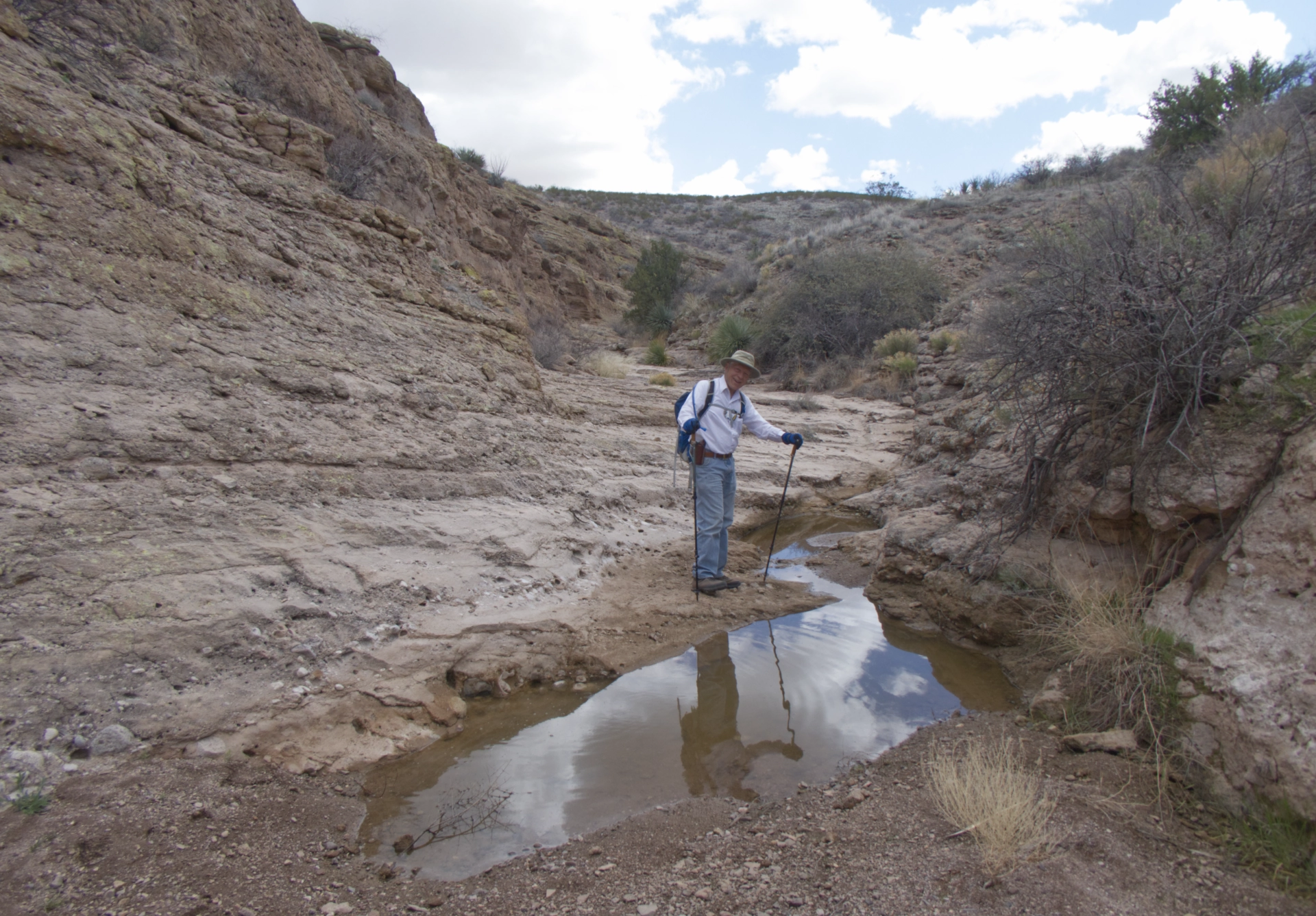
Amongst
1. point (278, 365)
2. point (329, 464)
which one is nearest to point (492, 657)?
point (329, 464)

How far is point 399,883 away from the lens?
2.53 meters

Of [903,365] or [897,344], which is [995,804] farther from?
[897,344]

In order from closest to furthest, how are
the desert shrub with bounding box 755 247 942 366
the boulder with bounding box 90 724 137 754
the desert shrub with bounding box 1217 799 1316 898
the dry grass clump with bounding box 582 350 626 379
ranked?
the desert shrub with bounding box 1217 799 1316 898
the boulder with bounding box 90 724 137 754
the dry grass clump with bounding box 582 350 626 379
the desert shrub with bounding box 755 247 942 366

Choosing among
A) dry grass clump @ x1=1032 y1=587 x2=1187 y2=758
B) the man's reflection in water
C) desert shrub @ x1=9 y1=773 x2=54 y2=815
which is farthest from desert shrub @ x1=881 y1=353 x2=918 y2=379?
desert shrub @ x1=9 y1=773 x2=54 y2=815

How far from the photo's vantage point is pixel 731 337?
18.2 metres

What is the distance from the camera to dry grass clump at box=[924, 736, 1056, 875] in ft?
7.96

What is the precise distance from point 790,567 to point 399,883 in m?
4.64

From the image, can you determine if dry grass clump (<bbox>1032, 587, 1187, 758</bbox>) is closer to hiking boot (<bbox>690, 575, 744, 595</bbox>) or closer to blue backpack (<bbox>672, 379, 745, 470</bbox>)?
hiking boot (<bbox>690, 575, 744, 595</bbox>)

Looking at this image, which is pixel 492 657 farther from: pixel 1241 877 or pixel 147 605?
pixel 1241 877

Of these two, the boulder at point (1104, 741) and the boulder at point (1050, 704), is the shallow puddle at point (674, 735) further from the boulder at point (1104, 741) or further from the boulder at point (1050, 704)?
the boulder at point (1104, 741)

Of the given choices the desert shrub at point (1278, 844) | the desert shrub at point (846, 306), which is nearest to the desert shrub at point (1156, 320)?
the desert shrub at point (1278, 844)

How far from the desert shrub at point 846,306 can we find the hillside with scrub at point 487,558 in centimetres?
812

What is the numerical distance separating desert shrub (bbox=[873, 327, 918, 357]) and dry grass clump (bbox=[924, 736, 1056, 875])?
12.9m

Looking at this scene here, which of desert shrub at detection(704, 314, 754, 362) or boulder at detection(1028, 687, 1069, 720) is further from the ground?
desert shrub at detection(704, 314, 754, 362)
